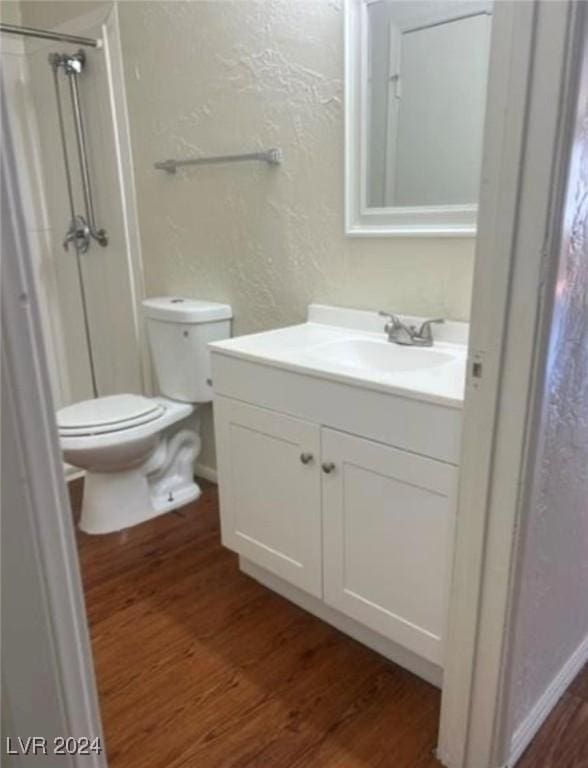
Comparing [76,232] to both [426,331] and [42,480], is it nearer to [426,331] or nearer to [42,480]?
[426,331]

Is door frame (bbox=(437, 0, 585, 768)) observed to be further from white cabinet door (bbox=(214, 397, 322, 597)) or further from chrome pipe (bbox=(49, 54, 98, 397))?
chrome pipe (bbox=(49, 54, 98, 397))

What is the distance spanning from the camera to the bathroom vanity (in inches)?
49.0

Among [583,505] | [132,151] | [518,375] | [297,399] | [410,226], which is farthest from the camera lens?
[132,151]

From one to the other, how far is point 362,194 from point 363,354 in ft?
1.53

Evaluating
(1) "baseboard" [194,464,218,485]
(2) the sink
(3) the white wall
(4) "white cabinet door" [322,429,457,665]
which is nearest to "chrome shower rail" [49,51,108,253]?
(3) the white wall

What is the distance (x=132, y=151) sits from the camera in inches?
90.4

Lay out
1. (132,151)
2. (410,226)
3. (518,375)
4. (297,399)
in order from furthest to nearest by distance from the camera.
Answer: (132,151)
(410,226)
(297,399)
(518,375)

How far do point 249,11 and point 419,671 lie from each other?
1960mm

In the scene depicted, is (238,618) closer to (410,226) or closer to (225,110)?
(410,226)

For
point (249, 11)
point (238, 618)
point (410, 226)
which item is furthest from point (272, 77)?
point (238, 618)

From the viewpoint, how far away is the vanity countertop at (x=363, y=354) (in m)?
1.24

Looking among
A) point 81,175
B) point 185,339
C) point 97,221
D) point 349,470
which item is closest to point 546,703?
point 349,470

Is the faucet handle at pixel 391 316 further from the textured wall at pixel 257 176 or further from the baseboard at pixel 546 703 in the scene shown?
the baseboard at pixel 546 703

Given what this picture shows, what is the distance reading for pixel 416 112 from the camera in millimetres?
1542
